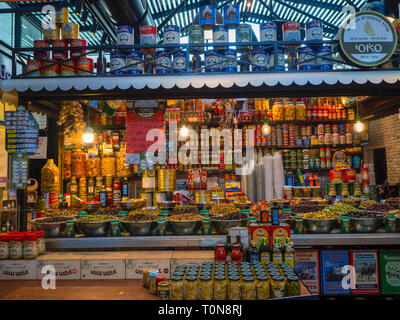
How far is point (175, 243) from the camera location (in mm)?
3010

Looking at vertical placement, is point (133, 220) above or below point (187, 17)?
below

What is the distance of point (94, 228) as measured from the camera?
10.2 feet

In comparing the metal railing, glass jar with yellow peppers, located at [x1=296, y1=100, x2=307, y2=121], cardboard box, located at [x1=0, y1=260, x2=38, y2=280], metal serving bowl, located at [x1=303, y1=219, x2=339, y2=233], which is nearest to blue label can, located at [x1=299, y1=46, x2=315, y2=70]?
the metal railing

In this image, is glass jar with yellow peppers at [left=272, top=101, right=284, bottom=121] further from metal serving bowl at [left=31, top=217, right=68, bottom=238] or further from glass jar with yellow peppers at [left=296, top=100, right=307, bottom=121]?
metal serving bowl at [left=31, top=217, right=68, bottom=238]

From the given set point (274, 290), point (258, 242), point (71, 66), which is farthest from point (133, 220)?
point (71, 66)

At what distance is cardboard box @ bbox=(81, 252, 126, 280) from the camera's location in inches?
104

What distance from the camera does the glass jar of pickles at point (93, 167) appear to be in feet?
22.1

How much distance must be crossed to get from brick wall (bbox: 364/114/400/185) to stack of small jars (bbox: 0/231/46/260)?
8.58 meters

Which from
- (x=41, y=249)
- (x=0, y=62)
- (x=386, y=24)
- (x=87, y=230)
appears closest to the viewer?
(x=41, y=249)

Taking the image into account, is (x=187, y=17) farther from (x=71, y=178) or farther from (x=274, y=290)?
(x=274, y=290)

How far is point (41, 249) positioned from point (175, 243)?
1261 millimetres

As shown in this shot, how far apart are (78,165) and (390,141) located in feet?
26.4

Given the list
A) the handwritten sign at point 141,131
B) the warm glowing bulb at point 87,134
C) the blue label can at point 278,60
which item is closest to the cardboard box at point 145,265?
the handwritten sign at point 141,131

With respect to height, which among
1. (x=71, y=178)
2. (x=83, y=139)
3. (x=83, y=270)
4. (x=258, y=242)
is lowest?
(x=83, y=270)
